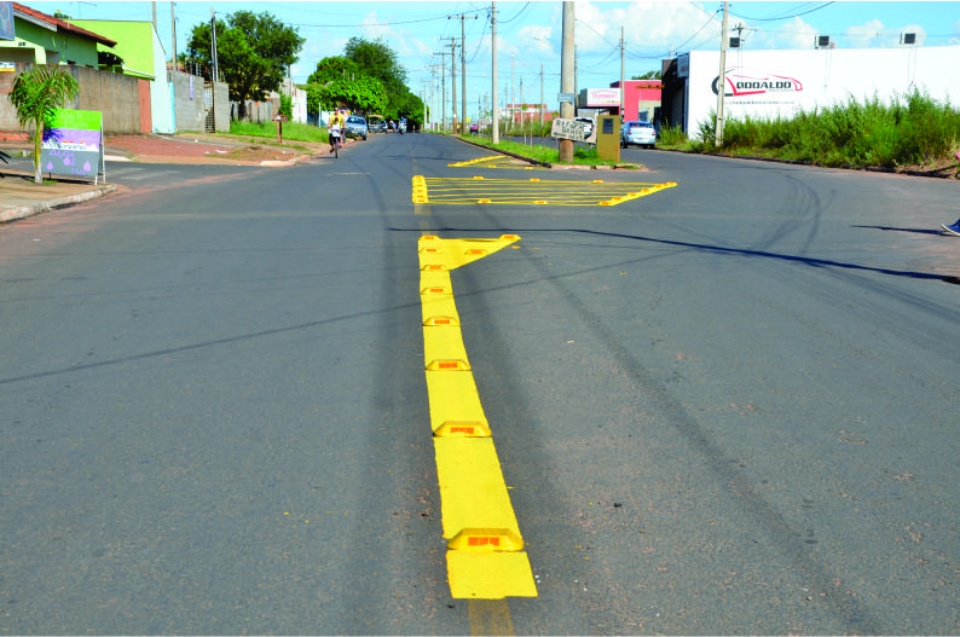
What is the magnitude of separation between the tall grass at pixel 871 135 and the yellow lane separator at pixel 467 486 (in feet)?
89.5

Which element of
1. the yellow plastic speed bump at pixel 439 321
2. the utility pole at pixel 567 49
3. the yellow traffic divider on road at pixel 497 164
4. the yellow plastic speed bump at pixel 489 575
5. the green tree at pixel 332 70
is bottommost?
the yellow plastic speed bump at pixel 489 575

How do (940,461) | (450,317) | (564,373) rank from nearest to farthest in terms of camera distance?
1. (940,461)
2. (564,373)
3. (450,317)

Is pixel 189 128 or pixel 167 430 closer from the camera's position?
pixel 167 430

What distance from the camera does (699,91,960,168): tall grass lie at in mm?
29906

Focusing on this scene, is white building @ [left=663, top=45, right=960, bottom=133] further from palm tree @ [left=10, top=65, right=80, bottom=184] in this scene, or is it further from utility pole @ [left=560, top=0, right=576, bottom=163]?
palm tree @ [left=10, top=65, right=80, bottom=184]

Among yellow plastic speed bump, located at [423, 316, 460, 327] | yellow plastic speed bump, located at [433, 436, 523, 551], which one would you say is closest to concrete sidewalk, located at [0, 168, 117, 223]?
yellow plastic speed bump, located at [423, 316, 460, 327]

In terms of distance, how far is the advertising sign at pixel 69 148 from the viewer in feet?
58.2

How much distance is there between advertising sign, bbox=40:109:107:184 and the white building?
52497 mm

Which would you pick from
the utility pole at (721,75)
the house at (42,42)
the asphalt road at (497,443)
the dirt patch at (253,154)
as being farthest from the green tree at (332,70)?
the asphalt road at (497,443)

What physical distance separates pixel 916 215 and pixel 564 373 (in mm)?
10924

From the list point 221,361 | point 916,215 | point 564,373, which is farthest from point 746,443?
point 916,215

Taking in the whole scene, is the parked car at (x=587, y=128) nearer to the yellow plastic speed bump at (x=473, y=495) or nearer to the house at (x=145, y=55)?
the house at (x=145, y=55)

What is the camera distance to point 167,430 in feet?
14.4

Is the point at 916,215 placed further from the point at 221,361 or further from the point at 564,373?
the point at 221,361
